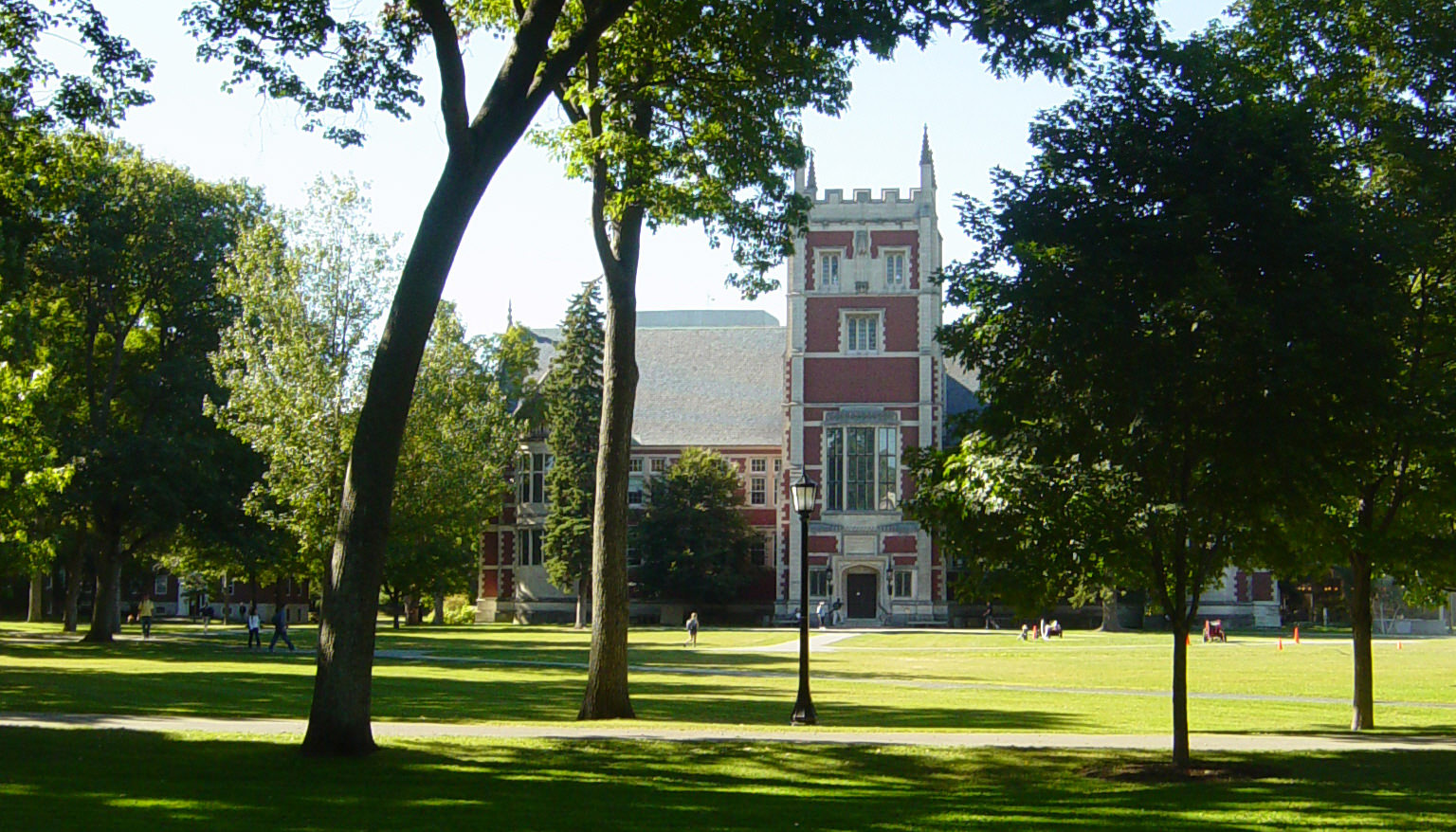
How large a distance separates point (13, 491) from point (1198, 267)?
27.4m

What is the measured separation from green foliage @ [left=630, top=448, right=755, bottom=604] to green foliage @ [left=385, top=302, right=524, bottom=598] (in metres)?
24.9

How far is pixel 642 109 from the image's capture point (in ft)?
60.5

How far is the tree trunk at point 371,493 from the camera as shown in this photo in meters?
12.3

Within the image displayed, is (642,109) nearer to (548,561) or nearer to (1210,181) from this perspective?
(1210,181)

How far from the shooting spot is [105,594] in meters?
43.9

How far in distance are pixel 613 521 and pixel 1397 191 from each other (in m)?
10.7

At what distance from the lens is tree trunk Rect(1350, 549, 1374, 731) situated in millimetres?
18594

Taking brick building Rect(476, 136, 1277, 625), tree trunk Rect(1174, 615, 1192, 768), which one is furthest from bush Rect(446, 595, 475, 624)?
tree trunk Rect(1174, 615, 1192, 768)

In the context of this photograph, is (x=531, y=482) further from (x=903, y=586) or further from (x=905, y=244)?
(x=905, y=244)

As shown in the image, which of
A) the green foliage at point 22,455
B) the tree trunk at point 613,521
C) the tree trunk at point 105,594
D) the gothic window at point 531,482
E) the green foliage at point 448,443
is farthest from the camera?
the gothic window at point 531,482

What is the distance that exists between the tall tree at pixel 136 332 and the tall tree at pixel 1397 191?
3245 cm

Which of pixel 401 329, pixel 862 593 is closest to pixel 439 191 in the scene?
pixel 401 329

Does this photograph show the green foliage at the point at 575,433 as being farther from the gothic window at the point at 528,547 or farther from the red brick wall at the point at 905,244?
the red brick wall at the point at 905,244

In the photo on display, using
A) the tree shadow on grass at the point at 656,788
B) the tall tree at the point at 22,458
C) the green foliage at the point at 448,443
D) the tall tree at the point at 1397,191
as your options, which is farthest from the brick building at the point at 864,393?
the tree shadow on grass at the point at 656,788
